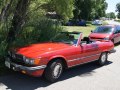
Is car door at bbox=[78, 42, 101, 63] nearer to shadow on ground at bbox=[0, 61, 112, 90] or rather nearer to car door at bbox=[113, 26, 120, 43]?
shadow on ground at bbox=[0, 61, 112, 90]

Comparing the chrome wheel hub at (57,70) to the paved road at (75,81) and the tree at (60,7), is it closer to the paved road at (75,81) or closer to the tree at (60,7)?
the paved road at (75,81)

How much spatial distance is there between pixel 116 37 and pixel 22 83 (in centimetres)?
977

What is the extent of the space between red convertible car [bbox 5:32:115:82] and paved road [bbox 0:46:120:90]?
34 centimetres

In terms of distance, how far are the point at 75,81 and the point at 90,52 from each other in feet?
4.79

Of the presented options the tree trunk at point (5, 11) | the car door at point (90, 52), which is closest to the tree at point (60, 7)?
the tree trunk at point (5, 11)

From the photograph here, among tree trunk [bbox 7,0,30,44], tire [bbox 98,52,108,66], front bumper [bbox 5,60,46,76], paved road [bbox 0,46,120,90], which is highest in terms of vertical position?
tree trunk [bbox 7,0,30,44]

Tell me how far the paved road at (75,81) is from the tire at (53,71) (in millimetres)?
164

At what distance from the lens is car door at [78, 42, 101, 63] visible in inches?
291

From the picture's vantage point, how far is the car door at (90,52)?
7.40m

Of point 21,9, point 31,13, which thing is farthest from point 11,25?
point 31,13

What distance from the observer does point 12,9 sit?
10.3m

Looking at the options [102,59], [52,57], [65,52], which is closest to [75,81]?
[65,52]

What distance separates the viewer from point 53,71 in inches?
249

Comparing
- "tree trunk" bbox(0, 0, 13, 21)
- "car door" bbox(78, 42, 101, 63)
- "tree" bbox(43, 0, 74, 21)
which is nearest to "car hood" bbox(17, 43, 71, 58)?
"car door" bbox(78, 42, 101, 63)
